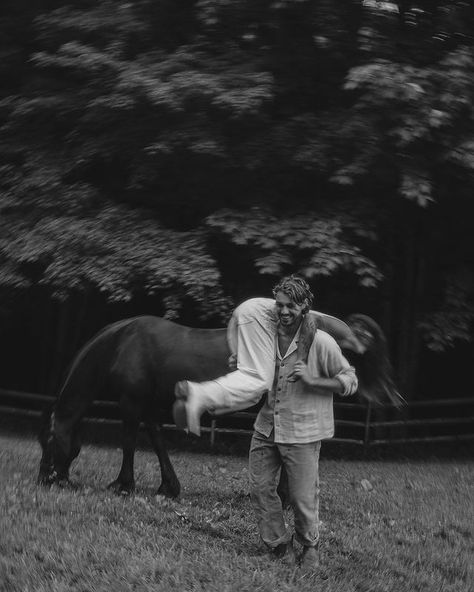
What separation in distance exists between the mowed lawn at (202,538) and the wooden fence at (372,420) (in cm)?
350

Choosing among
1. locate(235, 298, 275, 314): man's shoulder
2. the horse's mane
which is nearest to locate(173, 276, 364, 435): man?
locate(235, 298, 275, 314): man's shoulder

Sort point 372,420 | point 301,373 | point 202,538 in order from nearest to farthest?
point 301,373, point 202,538, point 372,420

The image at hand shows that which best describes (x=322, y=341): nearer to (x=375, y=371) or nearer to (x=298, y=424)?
(x=298, y=424)

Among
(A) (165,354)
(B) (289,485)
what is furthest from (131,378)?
(B) (289,485)

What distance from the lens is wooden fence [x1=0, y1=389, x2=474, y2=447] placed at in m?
14.5

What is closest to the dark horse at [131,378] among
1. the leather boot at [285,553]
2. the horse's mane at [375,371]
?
the horse's mane at [375,371]

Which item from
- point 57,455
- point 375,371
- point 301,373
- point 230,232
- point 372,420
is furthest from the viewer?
point 372,420

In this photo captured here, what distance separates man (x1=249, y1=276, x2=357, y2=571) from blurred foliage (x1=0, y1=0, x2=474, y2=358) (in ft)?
15.2

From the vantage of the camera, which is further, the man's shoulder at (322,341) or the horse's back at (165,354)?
the horse's back at (165,354)

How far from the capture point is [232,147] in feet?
39.0

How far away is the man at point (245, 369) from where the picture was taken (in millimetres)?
5188

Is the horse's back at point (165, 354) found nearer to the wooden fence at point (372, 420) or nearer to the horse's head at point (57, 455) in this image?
the horse's head at point (57, 455)

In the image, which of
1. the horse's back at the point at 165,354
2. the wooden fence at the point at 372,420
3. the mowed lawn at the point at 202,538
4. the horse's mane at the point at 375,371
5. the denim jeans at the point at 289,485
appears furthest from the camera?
the wooden fence at the point at 372,420

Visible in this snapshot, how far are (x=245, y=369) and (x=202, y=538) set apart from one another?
7.34ft
